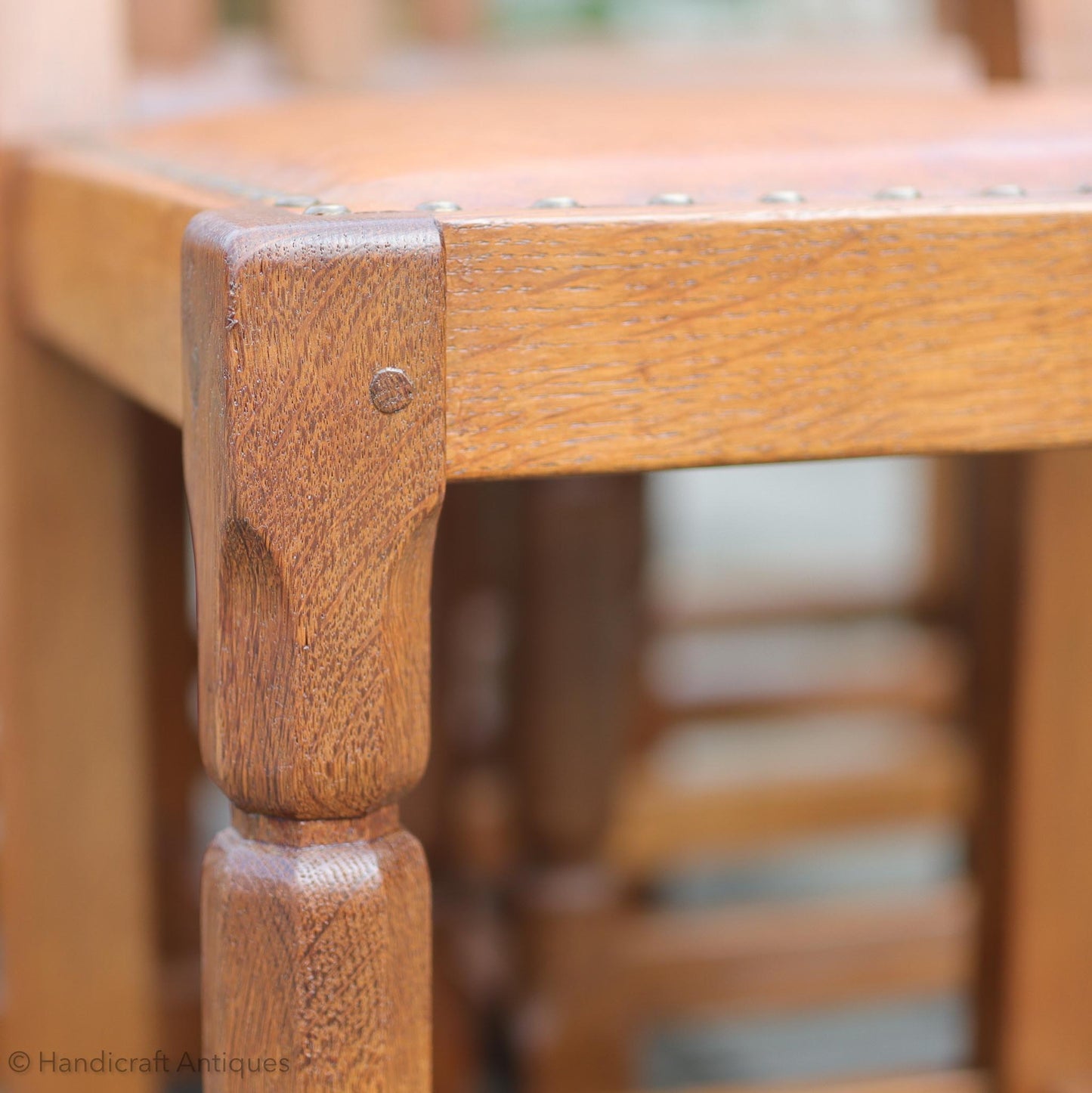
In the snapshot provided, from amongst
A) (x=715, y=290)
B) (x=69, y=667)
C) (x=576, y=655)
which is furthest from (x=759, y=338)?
(x=576, y=655)

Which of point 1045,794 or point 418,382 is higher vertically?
point 418,382

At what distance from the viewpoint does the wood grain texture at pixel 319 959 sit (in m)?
0.32

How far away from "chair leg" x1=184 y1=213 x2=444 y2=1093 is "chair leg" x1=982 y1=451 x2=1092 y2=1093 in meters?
0.40

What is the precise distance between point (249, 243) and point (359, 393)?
0.04 metres

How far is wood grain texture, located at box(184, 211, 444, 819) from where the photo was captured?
0.97 ft

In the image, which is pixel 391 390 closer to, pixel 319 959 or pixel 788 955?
pixel 319 959

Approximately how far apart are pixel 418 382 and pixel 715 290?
0.07m

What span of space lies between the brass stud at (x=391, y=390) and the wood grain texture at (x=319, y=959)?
92 mm

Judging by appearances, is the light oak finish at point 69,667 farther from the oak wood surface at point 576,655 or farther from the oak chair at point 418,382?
the oak wood surface at point 576,655

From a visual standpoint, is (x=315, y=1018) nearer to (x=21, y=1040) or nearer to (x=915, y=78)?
(x=21, y=1040)

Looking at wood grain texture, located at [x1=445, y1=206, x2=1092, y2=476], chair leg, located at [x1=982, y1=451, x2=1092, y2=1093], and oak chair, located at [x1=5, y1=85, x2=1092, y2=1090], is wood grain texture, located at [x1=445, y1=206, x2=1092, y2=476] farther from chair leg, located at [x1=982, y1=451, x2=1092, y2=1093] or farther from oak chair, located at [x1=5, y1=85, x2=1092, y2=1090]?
chair leg, located at [x1=982, y1=451, x2=1092, y2=1093]

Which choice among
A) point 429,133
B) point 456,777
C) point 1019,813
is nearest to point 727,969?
point 456,777

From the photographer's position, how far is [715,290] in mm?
324

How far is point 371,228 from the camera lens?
0.99 feet
